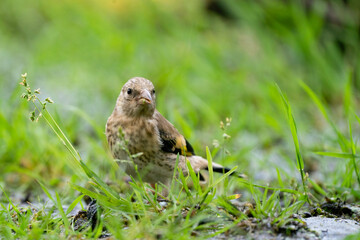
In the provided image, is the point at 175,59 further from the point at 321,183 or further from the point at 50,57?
the point at 321,183

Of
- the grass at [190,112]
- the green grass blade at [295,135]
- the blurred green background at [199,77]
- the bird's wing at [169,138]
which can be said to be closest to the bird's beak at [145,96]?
the bird's wing at [169,138]

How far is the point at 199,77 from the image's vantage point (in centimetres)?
686

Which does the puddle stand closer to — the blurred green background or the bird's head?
the blurred green background

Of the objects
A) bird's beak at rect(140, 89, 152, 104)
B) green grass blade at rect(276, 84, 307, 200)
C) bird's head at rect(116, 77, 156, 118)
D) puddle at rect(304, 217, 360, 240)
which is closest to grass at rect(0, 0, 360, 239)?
green grass blade at rect(276, 84, 307, 200)

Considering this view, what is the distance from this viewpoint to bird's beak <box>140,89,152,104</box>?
340 centimetres

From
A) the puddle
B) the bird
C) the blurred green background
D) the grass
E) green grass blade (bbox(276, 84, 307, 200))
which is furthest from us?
the blurred green background

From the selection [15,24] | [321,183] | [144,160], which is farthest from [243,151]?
[15,24]

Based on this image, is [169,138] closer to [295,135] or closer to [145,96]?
[145,96]

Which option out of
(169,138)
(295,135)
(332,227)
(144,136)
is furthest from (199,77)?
(332,227)

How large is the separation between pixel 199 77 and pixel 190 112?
1.48m

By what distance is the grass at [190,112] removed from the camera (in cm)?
278

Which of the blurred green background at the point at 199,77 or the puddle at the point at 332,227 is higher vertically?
the blurred green background at the point at 199,77

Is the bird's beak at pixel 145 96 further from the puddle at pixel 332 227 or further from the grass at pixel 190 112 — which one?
the puddle at pixel 332 227

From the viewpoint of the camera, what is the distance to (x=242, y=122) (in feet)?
Answer: 17.2
